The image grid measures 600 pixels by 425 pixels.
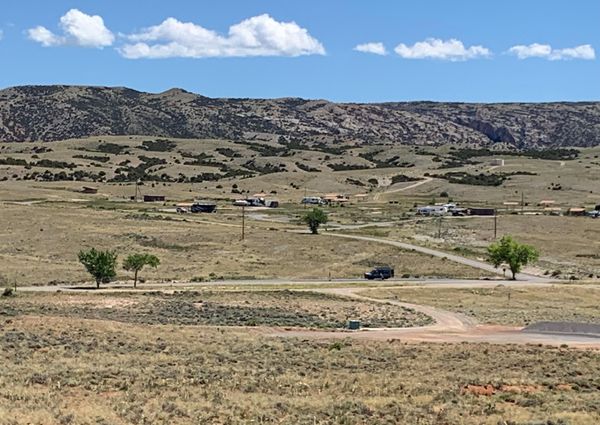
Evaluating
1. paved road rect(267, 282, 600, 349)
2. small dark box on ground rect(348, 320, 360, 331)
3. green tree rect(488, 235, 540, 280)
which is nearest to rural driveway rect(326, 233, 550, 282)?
green tree rect(488, 235, 540, 280)

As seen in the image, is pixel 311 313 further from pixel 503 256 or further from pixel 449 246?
pixel 449 246

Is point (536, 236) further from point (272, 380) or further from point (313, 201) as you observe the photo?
point (272, 380)

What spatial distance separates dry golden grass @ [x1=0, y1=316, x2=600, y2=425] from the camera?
23.8m

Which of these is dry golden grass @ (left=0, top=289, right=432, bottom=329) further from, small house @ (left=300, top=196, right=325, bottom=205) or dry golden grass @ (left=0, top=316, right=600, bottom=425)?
small house @ (left=300, top=196, right=325, bottom=205)

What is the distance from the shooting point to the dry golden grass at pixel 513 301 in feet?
189

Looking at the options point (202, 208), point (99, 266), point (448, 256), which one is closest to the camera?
point (99, 266)

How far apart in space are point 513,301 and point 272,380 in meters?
43.5

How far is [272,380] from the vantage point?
96.2 feet

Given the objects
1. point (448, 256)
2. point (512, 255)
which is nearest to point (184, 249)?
point (448, 256)

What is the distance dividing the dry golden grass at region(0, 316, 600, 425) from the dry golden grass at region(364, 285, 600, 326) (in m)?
18.1

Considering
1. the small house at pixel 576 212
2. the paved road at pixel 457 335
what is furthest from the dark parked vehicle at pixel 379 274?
the small house at pixel 576 212

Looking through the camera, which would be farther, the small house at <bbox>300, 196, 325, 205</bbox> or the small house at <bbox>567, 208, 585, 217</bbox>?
the small house at <bbox>300, 196, 325, 205</bbox>

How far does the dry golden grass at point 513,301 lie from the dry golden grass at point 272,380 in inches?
712

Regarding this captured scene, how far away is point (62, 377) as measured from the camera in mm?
28188
